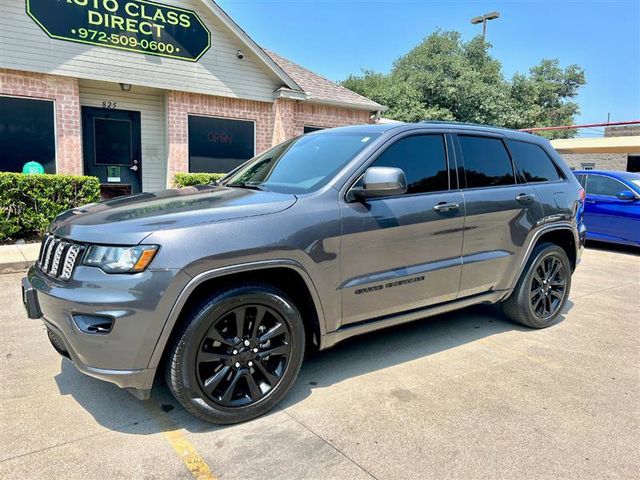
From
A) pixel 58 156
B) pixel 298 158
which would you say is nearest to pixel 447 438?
pixel 298 158

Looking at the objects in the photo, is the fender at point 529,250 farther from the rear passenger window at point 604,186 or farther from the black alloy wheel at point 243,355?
the rear passenger window at point 604,186

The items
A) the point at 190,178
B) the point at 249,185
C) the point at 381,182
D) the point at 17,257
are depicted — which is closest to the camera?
the point at 381,182

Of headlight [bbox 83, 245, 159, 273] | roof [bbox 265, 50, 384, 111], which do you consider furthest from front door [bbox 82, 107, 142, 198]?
headlight [bbox 83, 245, 159, 273]

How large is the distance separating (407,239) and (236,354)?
1.45 meters

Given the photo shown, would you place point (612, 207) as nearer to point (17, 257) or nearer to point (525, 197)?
point (525, 197)

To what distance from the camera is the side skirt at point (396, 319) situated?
3.36 meters

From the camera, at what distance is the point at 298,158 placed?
3934 mm

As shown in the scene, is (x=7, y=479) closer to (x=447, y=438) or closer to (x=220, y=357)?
(x=220, y=357)

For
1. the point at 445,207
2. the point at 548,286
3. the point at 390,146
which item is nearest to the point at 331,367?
the point at 445,207

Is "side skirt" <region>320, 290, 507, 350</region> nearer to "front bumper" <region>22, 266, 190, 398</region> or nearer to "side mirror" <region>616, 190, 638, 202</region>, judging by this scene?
"front bumper" <region>22, 266, 190, 398</region>

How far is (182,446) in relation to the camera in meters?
2.75

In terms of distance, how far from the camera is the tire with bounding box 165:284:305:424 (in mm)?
2764

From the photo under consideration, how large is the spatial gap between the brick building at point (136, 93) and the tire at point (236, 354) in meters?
8.66

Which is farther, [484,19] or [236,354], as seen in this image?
[484,19]
